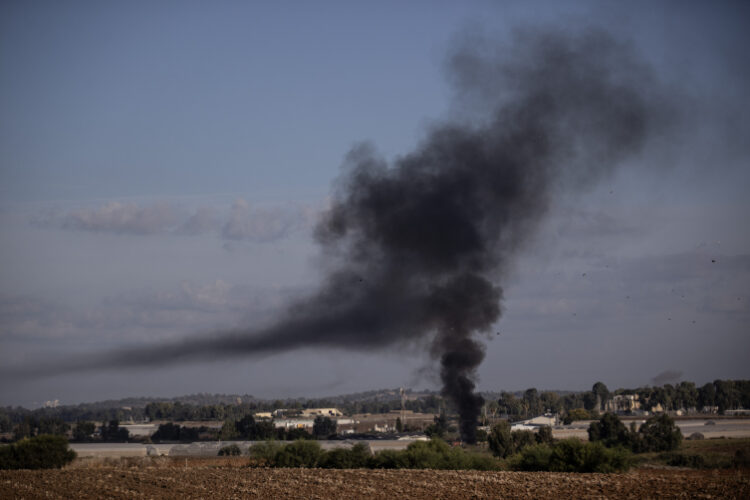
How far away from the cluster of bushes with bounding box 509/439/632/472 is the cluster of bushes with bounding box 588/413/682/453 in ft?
86.7

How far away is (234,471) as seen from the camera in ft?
160

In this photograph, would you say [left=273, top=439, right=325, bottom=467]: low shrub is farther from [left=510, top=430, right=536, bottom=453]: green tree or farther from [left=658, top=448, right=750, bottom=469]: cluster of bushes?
[left=658, top=448, right=750, bottom=469]: cluster of bushes

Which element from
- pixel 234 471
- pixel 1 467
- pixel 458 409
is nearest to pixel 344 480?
pixel 234 471

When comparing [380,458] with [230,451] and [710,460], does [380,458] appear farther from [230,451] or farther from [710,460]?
[710,460]

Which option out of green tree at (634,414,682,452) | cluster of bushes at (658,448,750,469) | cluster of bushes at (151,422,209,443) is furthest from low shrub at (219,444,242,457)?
green tree at (634,414,682,452)

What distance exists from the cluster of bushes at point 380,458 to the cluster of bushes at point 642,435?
2697 centimetres

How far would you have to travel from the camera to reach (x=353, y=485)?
132 feet

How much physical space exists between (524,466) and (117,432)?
3096 inches

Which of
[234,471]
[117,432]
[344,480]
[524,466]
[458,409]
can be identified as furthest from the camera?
[117,432]

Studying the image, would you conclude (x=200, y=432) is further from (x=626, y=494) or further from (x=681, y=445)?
(x=626, y=494)

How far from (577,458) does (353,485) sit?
52.7ft


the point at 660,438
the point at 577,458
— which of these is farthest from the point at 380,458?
the point at 660,438

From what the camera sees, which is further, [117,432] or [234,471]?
[117,432]

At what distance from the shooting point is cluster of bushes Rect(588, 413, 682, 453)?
3049 inches
